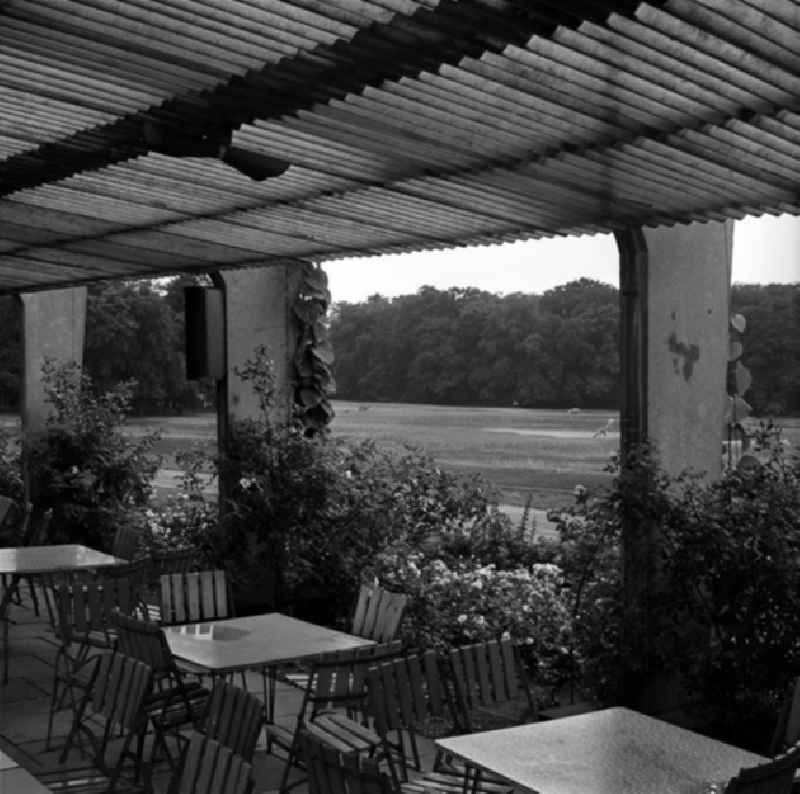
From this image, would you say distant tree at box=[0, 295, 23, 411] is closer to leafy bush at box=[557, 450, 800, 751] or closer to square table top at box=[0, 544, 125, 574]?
square table top at box=[0, 544, 125, 574]

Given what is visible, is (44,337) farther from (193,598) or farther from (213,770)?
(213,770)

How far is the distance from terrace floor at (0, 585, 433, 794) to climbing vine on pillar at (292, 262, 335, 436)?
243 centimetres

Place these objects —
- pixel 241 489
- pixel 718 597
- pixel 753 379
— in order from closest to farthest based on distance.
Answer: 1. pixel 718 597
2. pixel 753 379
3. pixel 241 489

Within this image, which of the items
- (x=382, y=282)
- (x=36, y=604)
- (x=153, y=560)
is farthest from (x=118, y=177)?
(x=382, y=282)

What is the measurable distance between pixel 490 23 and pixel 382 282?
1226cm

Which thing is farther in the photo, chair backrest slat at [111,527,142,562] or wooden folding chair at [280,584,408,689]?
chair backrest slat at [111,527,142,562]

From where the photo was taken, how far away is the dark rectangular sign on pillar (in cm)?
819

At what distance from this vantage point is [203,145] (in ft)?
15.3

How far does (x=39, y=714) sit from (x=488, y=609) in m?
2.55

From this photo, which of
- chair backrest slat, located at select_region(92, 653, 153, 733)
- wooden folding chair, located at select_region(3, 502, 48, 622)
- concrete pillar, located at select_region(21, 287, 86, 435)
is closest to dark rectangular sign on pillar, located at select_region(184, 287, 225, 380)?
wooden folding chair, located at select_region(3, 502, 48, 622)

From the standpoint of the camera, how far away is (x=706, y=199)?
4.99 metres

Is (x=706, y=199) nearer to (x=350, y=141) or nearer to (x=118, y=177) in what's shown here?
(x=350, y=141)

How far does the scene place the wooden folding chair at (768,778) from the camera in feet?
9.75

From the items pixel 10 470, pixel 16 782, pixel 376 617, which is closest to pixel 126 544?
pixel 376 617
